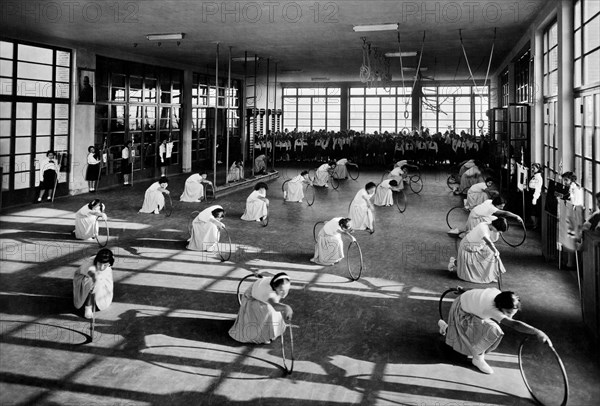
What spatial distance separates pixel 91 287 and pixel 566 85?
651cm

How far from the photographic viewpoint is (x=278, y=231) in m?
8.55

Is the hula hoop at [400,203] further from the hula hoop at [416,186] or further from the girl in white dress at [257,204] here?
the girl in white dress at [257,204]

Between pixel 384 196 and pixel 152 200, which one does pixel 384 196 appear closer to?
pixel 384 196

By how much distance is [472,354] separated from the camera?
395 cm

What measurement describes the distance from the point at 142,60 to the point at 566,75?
35.0 feet

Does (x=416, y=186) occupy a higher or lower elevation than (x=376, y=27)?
lower

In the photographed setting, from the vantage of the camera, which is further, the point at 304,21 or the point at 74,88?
the point at 74,88

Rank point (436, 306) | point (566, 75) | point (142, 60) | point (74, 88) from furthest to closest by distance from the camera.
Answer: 1. point (142, 60)
2. point (74, 88)
3. point (566, 75)
4. point (436, 306)

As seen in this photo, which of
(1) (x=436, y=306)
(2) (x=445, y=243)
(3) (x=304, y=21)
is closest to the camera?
(1) (x=436, y=306)

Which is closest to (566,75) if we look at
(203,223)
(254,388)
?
(203,223)

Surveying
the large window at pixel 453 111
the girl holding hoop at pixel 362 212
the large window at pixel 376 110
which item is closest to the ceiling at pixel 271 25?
the girl holding hoop at pixel 362 212

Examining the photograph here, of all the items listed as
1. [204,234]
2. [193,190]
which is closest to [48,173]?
[193,190]

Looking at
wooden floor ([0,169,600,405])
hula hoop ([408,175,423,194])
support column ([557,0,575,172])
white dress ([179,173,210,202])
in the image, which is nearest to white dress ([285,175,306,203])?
white dress ([179,173,210,202])

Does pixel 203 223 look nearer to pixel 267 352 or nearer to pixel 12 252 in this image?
pixel 12 252
